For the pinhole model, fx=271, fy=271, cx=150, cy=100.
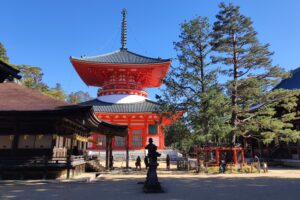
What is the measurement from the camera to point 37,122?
14500 millimetres

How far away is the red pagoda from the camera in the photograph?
3125 centimetres

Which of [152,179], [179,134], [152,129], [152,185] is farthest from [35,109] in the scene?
[152,129]

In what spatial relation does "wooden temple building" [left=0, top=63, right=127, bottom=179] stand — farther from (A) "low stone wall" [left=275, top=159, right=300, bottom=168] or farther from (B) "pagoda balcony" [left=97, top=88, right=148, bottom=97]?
(A) "low stone wall" [left=275, top=159, right=300, bottom=168]

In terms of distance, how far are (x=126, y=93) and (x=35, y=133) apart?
66.1ft

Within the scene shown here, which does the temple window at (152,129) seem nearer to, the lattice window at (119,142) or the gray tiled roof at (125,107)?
the gray tiled roof at (125,107)

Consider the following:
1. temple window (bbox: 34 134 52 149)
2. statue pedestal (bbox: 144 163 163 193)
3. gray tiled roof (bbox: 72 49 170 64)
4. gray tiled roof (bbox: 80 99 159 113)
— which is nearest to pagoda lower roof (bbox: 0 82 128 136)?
temple window (bbox: 34 134 52 149)

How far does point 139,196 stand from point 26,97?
9.75 m

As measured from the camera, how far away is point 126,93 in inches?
1347

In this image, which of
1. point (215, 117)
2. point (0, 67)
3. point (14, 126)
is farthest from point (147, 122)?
point (14, 126)

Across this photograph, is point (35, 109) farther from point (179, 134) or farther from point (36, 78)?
point (36, 78)

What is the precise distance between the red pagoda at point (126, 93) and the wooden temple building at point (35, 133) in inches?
578

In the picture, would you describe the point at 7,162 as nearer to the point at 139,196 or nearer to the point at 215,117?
the point at 139,196

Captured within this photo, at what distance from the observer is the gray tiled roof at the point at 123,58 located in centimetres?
3329

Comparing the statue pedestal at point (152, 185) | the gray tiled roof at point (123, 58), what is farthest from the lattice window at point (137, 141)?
the statue pedestal at point (152, 185)
